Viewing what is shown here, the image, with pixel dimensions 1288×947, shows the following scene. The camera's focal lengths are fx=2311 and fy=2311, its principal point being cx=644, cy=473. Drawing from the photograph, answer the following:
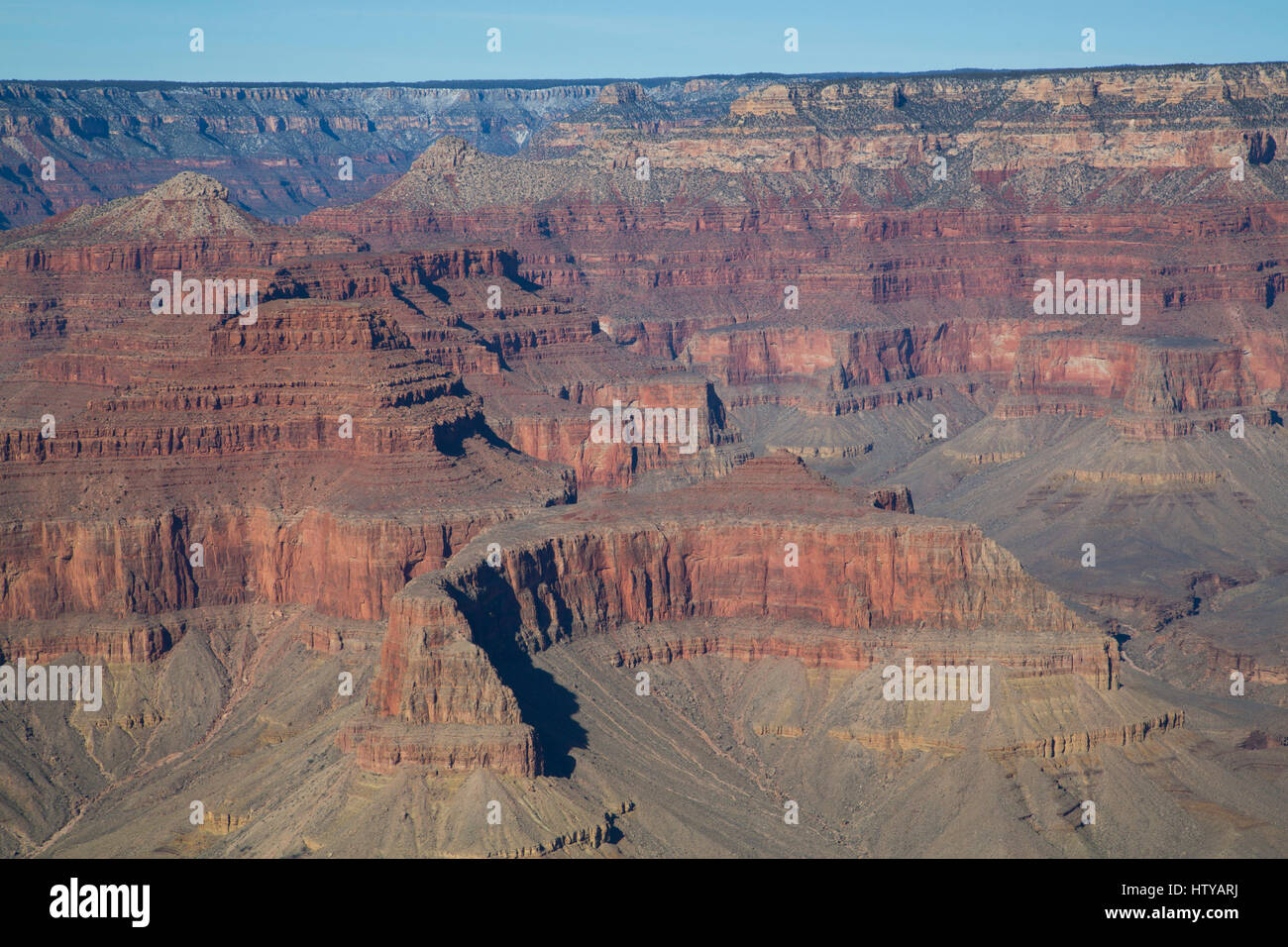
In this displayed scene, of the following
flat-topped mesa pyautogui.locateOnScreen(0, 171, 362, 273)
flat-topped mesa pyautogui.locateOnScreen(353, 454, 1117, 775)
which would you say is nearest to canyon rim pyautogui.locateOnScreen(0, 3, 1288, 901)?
flat-topped mesa pyautogui.locateOnScreen(353, 454, 1117, 775)

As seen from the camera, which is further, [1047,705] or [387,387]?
[387,387]

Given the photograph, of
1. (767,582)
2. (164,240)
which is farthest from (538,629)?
(164,240)

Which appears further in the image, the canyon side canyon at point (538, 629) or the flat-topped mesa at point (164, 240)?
the flat-topped mesa at point (164, 240)

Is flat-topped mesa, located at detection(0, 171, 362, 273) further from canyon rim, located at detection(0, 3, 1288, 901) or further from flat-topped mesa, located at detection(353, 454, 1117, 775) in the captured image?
flat-topped mesa, located at detection(353, 454, 1117, 775)

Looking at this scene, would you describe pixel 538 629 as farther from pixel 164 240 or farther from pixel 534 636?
pixel 164 240

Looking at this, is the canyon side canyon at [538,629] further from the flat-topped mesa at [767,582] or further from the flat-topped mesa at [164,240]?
the flat-topped mesa at [164,240]

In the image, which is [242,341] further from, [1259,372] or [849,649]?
[1259,372]

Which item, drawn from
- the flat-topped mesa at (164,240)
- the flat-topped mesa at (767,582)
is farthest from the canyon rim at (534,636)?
the flat-topped mesa at (164,240)

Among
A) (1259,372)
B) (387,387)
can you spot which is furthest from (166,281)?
(1259,372)
